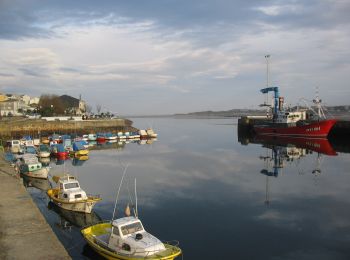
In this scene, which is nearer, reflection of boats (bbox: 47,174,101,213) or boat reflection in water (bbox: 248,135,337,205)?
reflection of boats (bbox: 47,174,101,213)

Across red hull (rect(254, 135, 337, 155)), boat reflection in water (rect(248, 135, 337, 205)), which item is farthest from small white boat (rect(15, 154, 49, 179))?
red hull (rect(254, 135, 337, 155))

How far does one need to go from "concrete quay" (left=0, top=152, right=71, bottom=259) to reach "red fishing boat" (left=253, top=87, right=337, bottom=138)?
6548 centimetres

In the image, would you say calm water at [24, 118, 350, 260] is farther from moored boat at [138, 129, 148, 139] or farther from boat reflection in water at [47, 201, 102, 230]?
moored boat at [138, 129, 148, 139]

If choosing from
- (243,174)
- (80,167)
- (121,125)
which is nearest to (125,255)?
(243,174)

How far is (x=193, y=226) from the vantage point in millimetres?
21734

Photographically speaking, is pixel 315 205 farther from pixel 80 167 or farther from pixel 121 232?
pixel 80 167

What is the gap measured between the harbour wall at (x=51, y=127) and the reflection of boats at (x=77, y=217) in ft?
187

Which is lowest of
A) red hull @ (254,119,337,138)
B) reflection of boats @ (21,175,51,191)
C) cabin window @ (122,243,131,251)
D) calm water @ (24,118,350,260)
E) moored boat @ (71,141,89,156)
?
calm water @ (24,118,350,260)

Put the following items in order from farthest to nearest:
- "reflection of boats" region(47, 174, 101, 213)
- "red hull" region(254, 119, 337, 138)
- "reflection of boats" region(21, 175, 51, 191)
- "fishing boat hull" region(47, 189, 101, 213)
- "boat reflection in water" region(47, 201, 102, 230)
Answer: "red hull" region(254, 119, 337, 138) < "reflection of boats" region(21, 175, 51, 191) < "reflection of boats" region(47, 174, 101, 213) < "fishing boat hull" region(47, 189, 101, 213) < "boat reflection in water" region(47, 201, 102, 230)

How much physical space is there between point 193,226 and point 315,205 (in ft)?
33.6

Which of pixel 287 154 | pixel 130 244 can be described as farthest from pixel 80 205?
pixel 287 154

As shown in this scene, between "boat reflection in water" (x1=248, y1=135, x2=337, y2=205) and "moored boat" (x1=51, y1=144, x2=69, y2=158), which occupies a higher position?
"moored boat" (x1=51, y1=144, x2=69, y2=158)

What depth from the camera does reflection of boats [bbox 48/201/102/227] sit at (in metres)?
22.2

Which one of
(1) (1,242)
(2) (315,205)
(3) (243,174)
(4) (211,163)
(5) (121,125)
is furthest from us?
(5) (121,125)
